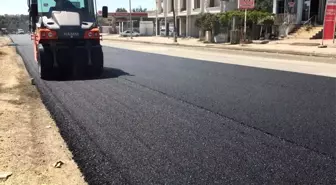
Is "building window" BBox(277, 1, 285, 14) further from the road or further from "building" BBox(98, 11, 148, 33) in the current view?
"building" BBox(98, 11, 148, 33)

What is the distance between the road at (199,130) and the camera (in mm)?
4508

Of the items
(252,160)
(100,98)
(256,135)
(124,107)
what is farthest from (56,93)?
(252,160)

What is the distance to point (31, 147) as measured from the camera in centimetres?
577

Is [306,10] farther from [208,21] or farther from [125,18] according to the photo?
[125,18]

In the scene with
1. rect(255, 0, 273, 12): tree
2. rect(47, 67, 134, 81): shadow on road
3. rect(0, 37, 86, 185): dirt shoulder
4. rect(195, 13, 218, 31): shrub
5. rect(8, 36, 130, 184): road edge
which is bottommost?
rect(0, 37, 86, 185): dirt shoulder

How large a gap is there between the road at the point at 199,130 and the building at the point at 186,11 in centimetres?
3663

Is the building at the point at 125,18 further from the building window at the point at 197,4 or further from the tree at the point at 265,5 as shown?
the tree at the point at 265,5

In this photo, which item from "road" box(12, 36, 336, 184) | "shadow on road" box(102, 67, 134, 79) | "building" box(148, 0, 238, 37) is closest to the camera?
"road" box(12, 36, 336, 184)

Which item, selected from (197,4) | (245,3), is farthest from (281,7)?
(197,4)

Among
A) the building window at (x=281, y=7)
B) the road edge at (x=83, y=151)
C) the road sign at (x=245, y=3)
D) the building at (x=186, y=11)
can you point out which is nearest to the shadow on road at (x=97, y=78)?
the road edge at (x=83, y=151)

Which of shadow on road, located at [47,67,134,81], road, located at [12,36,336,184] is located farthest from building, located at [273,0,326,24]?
shadow on road, located at [47,67,134,81]

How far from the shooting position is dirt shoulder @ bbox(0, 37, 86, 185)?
4.58 m

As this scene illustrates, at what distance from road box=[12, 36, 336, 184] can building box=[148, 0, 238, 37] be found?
3663cm

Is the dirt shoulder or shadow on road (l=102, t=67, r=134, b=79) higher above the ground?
shadow on road (l=102, t=67, r=134, b=79)
